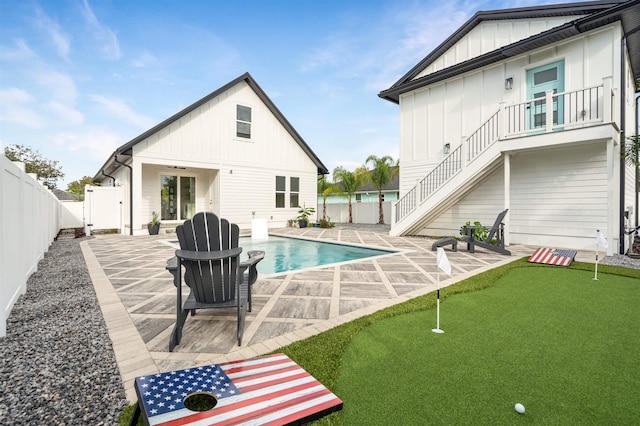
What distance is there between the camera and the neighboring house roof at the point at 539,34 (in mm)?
7672

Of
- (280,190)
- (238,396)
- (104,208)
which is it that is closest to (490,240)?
(238,396)

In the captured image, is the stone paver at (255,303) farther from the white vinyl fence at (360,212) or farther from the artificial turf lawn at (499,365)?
the white vinyl fence at (360,212)

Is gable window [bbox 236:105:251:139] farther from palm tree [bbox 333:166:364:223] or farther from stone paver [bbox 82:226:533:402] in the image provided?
stone paver [bbox 82:226:533:402]

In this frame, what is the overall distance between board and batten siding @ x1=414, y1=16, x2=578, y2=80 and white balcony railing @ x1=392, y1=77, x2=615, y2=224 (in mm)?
2634

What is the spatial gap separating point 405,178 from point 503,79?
470 cm

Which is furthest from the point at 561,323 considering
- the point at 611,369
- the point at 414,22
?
the point at 414,22

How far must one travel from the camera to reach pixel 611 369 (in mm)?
2371

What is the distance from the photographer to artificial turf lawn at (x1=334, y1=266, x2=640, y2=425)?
1882mm

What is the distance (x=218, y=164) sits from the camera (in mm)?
Answer: 13844

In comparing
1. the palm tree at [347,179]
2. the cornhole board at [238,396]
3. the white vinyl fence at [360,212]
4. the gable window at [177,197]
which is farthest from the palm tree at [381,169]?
the cornhole board at [238,396]

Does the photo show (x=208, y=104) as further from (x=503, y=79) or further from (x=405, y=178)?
(x=503, y=79)

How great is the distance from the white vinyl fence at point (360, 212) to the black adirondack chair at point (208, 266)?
17602 millimetres

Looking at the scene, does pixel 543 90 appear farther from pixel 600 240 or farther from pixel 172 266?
pixel 172 266

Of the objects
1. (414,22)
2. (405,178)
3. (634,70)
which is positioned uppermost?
(414,22)
